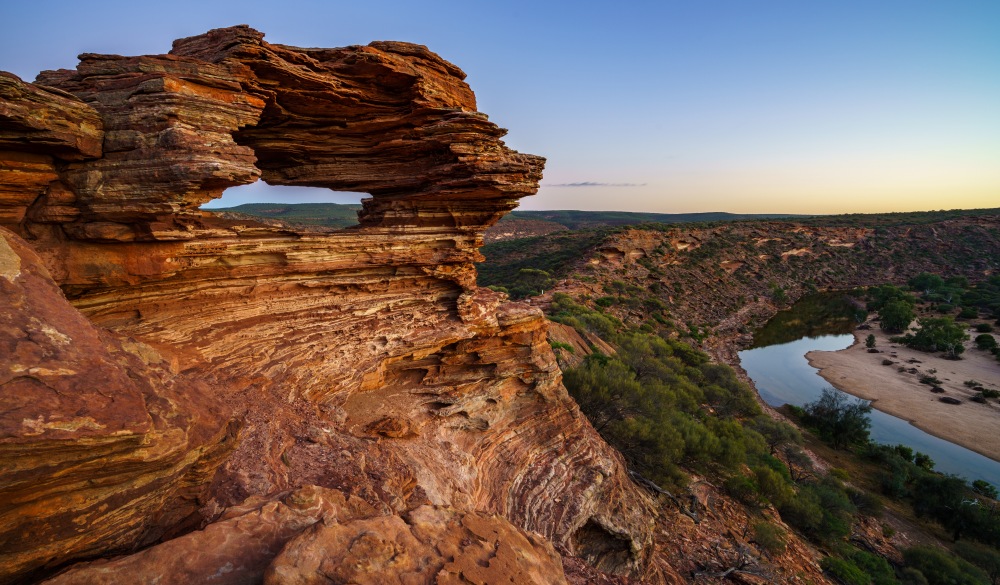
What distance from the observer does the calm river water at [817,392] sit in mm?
27938

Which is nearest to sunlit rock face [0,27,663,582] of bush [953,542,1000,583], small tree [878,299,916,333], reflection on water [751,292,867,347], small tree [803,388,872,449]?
bush [953,542,1000,583]

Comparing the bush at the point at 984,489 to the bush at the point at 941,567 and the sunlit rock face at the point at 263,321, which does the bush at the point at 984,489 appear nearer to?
the bush at the point at 941,567

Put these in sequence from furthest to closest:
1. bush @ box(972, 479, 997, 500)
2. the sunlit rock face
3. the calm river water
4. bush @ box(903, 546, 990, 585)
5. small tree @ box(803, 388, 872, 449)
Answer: small tree @ box(803, 388, 872, 449)
the calm river water
bush @ box(972, 479, 997, 500)
bush @ box(903, 546, 990, 585)
the sunlit rock face

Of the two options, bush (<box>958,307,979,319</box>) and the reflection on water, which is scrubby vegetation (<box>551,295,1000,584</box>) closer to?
the reflection on water

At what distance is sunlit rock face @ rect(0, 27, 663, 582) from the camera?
3967mm

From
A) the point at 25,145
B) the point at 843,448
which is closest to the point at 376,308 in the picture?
the point at 25,145

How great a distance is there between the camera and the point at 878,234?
8506 centimetres

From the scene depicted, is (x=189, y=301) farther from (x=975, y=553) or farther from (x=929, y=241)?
(x=929, y=241)

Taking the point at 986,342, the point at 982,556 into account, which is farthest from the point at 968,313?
the point at 982,556

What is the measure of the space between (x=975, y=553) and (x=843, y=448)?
372 inches

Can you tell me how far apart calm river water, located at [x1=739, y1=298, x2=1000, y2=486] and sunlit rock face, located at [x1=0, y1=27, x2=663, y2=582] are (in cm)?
2911

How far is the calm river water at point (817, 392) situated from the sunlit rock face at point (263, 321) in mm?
29107

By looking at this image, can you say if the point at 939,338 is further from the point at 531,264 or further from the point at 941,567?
the point at 531,264

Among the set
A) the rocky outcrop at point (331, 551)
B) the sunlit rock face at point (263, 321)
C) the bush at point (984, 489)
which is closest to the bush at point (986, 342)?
the bush at point (984, 489)
